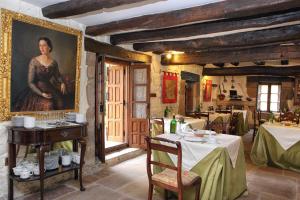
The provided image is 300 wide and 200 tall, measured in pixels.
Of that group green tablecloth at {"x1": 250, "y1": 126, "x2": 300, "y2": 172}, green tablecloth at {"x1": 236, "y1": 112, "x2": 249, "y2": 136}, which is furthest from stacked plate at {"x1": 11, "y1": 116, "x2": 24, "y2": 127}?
green tablecloth at {"x1": 236, "y1": 112, "x2": 249, "y2": 136}

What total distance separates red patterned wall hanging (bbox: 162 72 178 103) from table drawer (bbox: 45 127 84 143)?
119 inches

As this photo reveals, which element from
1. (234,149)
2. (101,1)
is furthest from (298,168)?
(101,1)

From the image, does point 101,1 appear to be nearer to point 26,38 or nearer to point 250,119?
point 26,38

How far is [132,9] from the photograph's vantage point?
2.98 meters

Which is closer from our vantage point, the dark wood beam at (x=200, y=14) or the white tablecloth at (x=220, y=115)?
the dark wood beam at (x=200, y=14)

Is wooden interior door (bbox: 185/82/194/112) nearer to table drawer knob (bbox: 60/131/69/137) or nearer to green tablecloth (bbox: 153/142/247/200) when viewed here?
green tablecloth (bbox: 153/142/247/200)

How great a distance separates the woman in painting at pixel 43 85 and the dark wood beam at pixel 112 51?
29.3 inches

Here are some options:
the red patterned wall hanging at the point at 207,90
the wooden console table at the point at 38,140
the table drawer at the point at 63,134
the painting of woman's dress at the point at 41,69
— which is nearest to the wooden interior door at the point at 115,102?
the painting of woman's dress at the point at 41,69

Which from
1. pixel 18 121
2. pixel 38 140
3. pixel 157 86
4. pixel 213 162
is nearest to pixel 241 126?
pixel 157 86

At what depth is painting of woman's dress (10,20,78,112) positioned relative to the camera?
2836mm

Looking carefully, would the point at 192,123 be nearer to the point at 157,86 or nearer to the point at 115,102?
the point at 157,86

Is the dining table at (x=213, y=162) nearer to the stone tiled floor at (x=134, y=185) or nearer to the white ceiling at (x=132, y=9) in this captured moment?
the stone tiled floor at (x=134, y=185)

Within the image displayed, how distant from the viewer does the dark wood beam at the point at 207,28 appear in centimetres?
283

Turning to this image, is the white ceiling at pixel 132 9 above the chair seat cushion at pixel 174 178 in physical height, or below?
above
